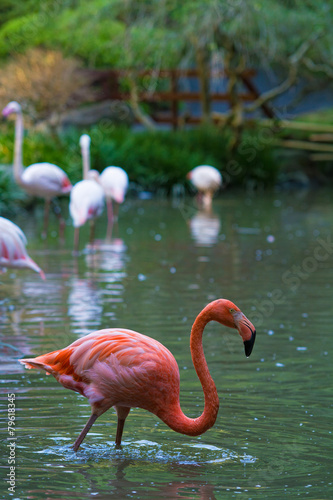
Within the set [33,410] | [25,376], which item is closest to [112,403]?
[33,410]

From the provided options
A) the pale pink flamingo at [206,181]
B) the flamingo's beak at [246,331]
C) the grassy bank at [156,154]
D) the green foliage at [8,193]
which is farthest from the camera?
the pale pink flamingo at [206,181]

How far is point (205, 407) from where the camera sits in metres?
4.00

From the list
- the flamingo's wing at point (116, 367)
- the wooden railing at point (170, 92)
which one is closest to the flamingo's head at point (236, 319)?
the flamingo's wing at point (116, 367)

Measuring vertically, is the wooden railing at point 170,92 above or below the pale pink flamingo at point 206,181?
above

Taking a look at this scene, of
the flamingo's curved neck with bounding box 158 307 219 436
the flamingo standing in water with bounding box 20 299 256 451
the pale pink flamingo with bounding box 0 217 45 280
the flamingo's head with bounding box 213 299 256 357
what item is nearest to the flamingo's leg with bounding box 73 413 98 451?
the flamingo standing in water with bounding box 20 299 256 451

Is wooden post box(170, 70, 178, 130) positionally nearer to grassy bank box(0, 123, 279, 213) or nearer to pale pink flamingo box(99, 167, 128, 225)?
grassy bank box(0, 123, 279, 213)

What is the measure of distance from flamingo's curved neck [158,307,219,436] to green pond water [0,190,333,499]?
20 centimetres

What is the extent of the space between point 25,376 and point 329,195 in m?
15.7

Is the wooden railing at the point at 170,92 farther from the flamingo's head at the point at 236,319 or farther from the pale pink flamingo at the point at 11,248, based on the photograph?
the flamingo's head at the point at 236,319

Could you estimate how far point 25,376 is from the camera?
5637mm

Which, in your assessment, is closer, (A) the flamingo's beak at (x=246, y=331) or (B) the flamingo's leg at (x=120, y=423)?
(A) the flamingo's beak at (x=246, y=331)

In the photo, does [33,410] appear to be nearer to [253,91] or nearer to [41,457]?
[41,457]

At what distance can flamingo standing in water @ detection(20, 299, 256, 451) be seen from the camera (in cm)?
402

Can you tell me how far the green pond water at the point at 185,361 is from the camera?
13.2ft
